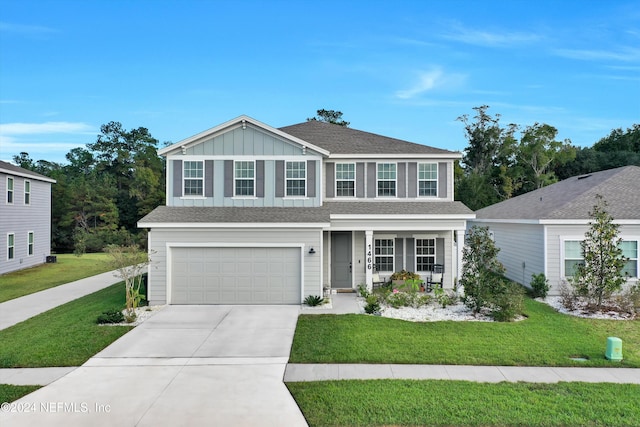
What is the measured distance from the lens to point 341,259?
16297mm

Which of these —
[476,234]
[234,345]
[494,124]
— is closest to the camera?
[234,345]

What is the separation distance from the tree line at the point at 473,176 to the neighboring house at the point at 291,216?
20.7 metres

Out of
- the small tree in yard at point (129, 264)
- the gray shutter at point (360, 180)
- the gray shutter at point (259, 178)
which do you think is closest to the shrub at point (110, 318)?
the small tree in yard at point (129, 264)

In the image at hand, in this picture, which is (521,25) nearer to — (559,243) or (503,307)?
(559,243)

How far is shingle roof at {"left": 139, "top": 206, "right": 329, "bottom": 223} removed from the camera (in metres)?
Answer: 13.7

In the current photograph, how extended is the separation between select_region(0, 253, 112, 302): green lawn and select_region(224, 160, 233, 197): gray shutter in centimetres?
518

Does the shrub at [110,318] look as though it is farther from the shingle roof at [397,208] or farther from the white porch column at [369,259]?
the white porch column at [369,259]

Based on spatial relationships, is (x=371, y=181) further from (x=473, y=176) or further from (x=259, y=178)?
(x=473, y=176)

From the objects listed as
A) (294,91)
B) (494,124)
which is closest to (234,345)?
(294,91)

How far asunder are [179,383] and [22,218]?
22.3 m

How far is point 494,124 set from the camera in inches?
1900

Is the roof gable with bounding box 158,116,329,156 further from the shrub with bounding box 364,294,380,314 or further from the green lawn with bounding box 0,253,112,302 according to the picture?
the shrub with bounding box 364,294,380,314

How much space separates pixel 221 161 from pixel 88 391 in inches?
388

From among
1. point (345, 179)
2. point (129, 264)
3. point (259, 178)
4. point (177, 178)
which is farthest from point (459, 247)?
point (129, 264)
